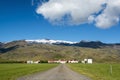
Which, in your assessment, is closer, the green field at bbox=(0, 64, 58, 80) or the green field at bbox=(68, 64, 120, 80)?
the green field at bbox=(68, 64, 120, 80)

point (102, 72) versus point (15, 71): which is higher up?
point (15, 71)

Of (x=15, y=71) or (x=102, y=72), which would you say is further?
(x=15, y=71)

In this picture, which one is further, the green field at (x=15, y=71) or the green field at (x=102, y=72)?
the green field at (x=15, y=71)
